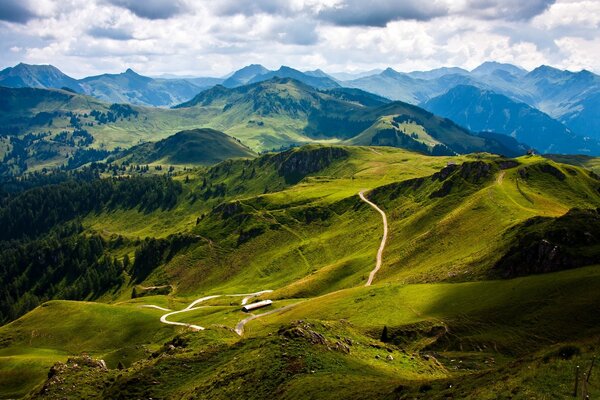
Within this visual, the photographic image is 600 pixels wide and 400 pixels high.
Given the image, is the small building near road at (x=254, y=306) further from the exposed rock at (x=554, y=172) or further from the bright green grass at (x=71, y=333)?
the exposed rock at (x=554, y=172)

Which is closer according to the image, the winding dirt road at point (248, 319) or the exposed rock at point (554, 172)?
the winding dirt road at point (248, 319)

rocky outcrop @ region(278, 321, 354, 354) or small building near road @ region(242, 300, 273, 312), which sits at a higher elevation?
rocky outcrop @ region(278, 321, 354, 354)

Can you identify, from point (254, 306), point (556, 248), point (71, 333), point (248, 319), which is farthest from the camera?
point (71, 333)

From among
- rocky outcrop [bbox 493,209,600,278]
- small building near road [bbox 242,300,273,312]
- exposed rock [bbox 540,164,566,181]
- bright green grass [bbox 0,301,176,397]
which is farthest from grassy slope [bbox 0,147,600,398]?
rocky outcrop [bbox 493,209,600,278]

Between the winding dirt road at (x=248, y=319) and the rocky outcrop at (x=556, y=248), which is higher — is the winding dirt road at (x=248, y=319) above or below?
below

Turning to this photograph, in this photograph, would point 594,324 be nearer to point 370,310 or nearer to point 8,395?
point 370,310

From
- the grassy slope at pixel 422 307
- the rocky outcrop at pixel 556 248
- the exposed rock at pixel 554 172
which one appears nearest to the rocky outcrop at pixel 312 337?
the grassy slope at pixel 422 307

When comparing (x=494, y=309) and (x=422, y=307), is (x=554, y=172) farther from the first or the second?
(x=494, y=309)

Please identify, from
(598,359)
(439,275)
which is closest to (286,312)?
(439,275)

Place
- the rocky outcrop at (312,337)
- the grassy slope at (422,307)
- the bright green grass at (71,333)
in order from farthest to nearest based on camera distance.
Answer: the bright green grass at (71,333)
the rocky outcrop at (312,337)
the grassy slope at (422,307)

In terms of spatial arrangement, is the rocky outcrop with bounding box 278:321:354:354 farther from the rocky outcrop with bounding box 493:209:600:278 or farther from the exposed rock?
A: the exposed rock

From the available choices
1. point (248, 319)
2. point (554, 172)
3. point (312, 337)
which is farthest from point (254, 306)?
point (554, 172)
